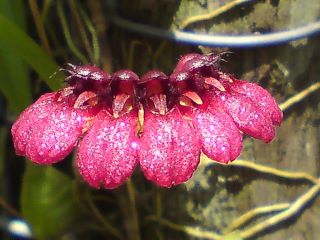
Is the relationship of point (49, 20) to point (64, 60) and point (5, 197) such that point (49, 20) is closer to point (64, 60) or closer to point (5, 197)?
point (64, 60)

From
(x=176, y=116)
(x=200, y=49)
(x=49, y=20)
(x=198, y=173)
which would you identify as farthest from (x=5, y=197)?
(x=176, y=116)

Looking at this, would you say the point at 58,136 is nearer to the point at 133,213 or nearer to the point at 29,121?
the point at 29,121

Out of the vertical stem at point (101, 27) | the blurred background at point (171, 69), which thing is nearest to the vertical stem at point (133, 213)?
the blurred background at point (171, 69)

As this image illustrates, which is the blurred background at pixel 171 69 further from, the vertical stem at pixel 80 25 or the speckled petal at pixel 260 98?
the speckled petal at pixel 260 98

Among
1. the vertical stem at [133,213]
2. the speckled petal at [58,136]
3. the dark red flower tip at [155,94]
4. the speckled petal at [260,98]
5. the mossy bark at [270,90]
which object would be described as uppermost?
the dark red flower tip at [155,94]

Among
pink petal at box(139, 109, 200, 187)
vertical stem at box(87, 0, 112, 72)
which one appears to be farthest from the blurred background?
pink petal at box(139, 109, 200, 187)

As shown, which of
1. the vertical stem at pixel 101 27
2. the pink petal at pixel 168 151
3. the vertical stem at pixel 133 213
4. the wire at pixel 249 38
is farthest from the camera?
the vertical stem at pixel 133 213

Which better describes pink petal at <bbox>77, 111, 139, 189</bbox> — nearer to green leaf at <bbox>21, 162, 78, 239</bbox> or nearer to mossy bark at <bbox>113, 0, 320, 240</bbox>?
mossy bark at <bbox>113, 0, 320, 240</bbox>
